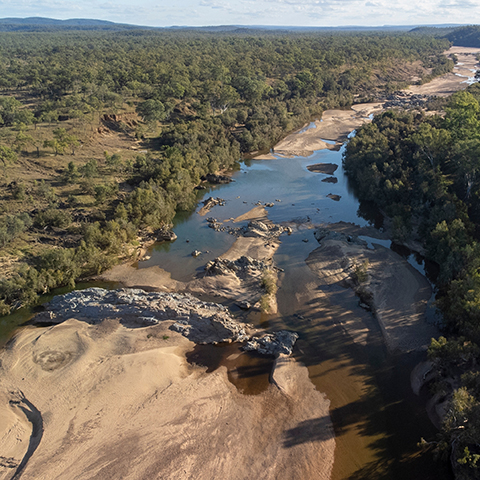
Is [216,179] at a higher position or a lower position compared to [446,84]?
lower

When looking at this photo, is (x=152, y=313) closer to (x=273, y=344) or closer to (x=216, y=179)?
(x=273, y=344)

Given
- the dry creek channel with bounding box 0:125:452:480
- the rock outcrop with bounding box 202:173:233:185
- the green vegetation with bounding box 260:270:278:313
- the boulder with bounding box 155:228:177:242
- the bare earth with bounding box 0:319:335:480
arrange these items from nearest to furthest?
the bare earth with bounding box 0:319:335:480
the dry creek channel with bounding box 0:125:452:480
the green vegetation with bounding box 260:270:278:313
the boulder with bounding box 155:228:177:242
the rock outcrop with bounding box 202:173:233:185

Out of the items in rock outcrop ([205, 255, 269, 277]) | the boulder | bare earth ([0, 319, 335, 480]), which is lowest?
bare earth ([0, 319, 335, 480])

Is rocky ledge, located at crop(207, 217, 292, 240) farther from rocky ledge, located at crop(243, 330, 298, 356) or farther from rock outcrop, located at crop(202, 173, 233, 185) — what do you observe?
rocky ledge, located at crop(243, 330, 298, 356)

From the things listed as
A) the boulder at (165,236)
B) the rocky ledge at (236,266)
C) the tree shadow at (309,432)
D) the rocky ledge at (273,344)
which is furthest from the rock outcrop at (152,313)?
the boulder at (165,236)

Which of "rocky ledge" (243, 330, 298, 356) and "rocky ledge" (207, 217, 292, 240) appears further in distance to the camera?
"rocky ledge" (207, 217, 292, 240)

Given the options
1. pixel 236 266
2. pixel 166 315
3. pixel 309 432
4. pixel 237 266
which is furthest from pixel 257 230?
pixel 309 432

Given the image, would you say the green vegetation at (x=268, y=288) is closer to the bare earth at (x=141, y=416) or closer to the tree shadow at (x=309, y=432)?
the bare earth at (x=141, y=416)

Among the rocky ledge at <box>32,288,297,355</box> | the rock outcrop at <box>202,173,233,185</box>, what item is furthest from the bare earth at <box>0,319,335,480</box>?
the rock outcrop at <box>202,173,233,185</box>
